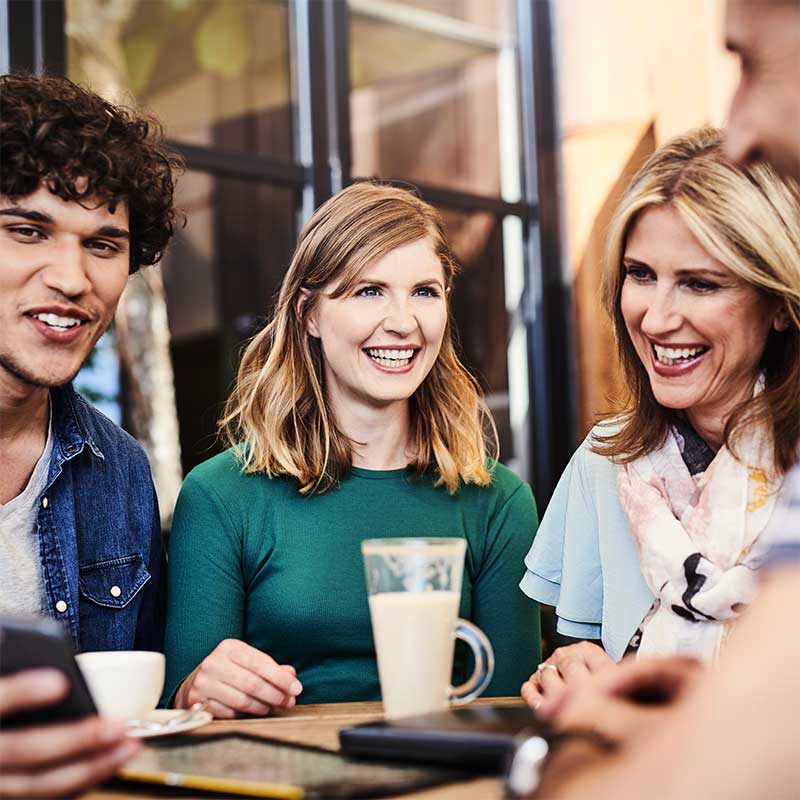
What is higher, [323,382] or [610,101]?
[610,101]

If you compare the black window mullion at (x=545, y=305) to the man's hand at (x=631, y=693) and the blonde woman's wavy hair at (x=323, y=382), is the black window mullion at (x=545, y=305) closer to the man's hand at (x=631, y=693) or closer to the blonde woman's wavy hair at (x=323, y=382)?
the blonde woman's wavy hair at (x=323, y=382)

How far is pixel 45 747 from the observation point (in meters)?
0.72

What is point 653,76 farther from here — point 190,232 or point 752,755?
point 752,755

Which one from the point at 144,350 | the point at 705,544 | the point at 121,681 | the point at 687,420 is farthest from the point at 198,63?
the point at 121,681

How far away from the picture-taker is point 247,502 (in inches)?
68.9

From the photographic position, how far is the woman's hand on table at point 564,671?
124 centimetres

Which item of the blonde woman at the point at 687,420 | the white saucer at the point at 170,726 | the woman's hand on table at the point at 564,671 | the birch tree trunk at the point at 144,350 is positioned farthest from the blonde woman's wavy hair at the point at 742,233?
the birch tree trunk at the point at 144,350

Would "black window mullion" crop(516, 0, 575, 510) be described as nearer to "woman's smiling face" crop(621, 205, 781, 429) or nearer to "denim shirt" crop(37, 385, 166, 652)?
"denim shirt" crop(37, 385, 166, 652)

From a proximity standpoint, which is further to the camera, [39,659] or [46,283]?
[46,283]

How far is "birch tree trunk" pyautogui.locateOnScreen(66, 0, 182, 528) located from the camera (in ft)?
13.5

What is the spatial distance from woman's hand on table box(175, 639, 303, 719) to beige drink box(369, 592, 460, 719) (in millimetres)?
268

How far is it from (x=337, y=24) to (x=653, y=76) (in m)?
1.19

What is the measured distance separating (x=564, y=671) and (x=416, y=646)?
327 mm

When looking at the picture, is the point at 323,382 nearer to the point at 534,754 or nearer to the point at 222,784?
the point at 222,784
